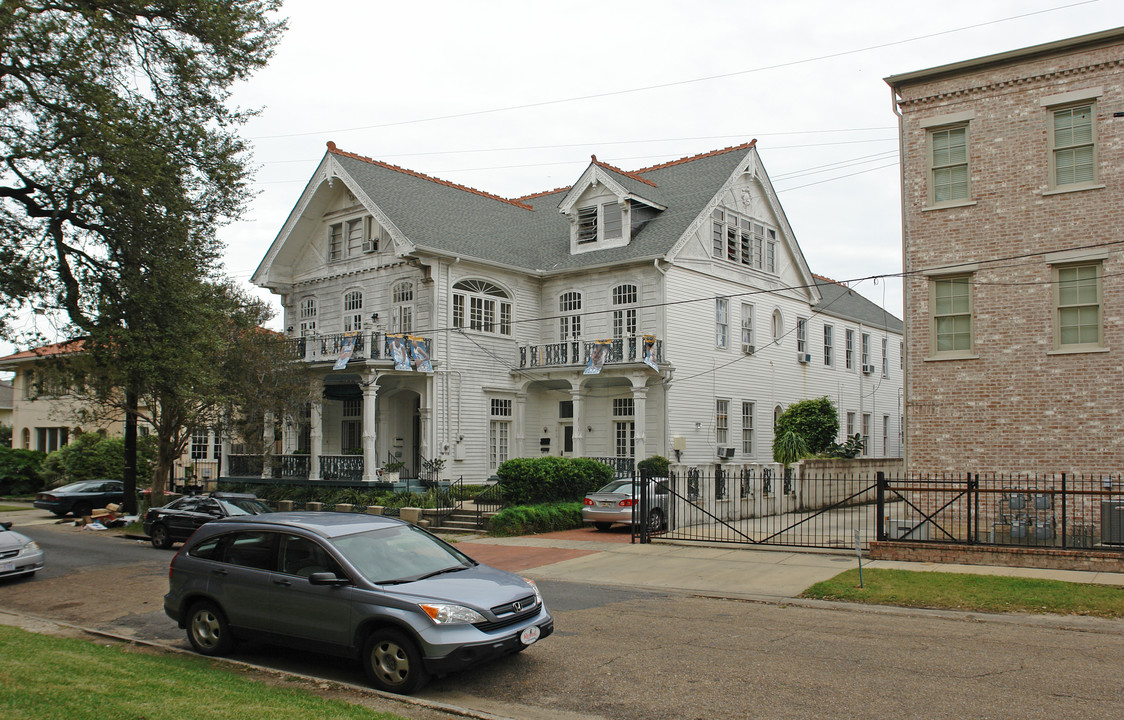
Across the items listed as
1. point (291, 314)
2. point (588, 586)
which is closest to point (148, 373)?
point (588, 586)

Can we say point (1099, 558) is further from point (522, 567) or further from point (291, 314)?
point (291, 314)

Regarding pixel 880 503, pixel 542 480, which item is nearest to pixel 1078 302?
pixel 880 503

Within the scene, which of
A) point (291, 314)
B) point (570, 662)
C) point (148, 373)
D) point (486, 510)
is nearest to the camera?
point (570, 662)

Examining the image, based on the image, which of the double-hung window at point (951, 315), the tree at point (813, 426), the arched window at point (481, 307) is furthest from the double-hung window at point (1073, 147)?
the arched window at point (481, 307)

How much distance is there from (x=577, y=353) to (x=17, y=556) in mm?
16398

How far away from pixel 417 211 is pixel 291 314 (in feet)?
23.5

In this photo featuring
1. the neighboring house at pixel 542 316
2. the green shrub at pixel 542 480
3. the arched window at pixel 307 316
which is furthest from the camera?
the arched window at pixel 307 316

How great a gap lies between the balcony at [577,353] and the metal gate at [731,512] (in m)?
4.99

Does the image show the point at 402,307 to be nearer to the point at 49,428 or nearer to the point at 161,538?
the point at 161,538

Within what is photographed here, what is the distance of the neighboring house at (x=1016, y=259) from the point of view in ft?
53.9

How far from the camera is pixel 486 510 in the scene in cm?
2275

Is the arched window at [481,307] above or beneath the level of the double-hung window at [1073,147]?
beneath

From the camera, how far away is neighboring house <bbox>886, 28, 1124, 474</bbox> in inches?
647

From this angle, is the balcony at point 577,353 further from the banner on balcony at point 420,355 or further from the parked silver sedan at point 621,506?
the parked silver sedan at point 621,506
